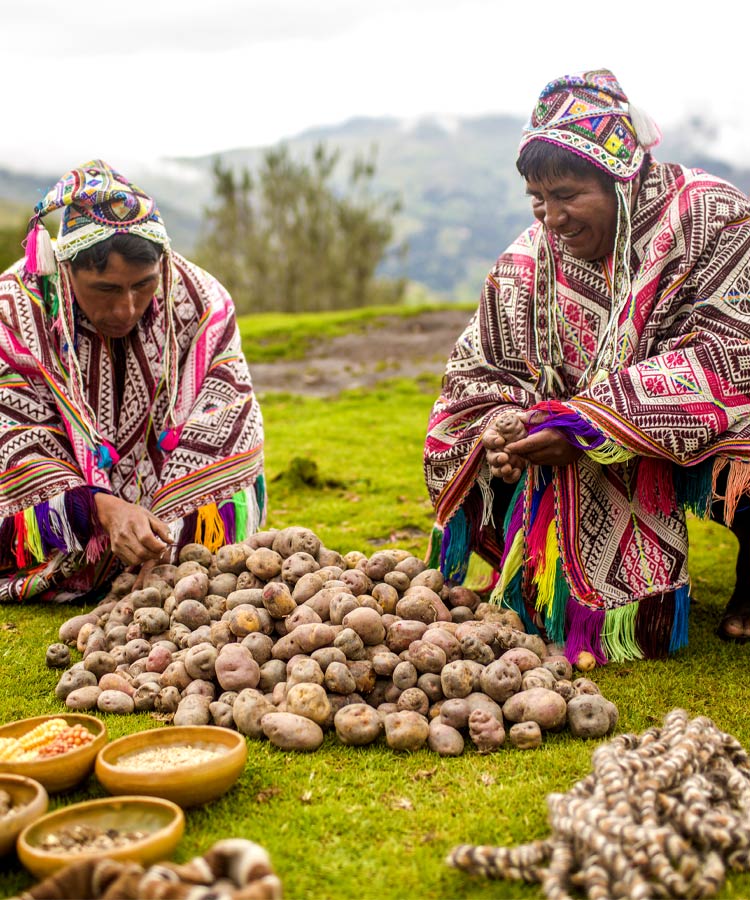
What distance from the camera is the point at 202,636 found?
12.3 ft

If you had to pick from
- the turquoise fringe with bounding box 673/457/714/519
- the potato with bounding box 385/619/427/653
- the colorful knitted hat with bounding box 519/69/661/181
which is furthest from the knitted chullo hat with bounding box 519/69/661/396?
the potato with bounding box 385/619/427/653

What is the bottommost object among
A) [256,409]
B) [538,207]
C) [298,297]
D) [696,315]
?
[298,297]

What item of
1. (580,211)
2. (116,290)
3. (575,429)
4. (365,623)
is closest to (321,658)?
(365,623)

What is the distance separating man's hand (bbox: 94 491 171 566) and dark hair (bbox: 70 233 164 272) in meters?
1.13

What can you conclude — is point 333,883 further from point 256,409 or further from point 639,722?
point 256,409

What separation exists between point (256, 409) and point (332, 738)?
7.72ft

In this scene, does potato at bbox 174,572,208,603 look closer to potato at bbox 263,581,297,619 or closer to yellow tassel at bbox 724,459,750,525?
potato at bbox 263,581,297,619

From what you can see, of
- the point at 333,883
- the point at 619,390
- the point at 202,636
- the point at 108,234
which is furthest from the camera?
the point at 108,234

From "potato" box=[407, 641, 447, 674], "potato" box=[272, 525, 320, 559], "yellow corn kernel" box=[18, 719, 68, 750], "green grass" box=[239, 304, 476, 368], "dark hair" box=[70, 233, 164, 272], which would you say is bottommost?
"green grass" box=[239, 304, 476, 368]

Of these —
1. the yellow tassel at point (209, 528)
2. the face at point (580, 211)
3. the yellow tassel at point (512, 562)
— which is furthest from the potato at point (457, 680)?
the face at point (580, 211)

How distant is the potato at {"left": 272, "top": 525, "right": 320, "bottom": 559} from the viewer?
4.22 meters

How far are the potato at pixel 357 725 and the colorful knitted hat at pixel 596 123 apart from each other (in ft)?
8.36

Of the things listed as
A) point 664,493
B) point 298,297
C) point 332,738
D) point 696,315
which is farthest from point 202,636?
point 298,297

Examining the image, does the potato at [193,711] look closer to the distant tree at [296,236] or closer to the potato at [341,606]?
the potato at [341,606]
